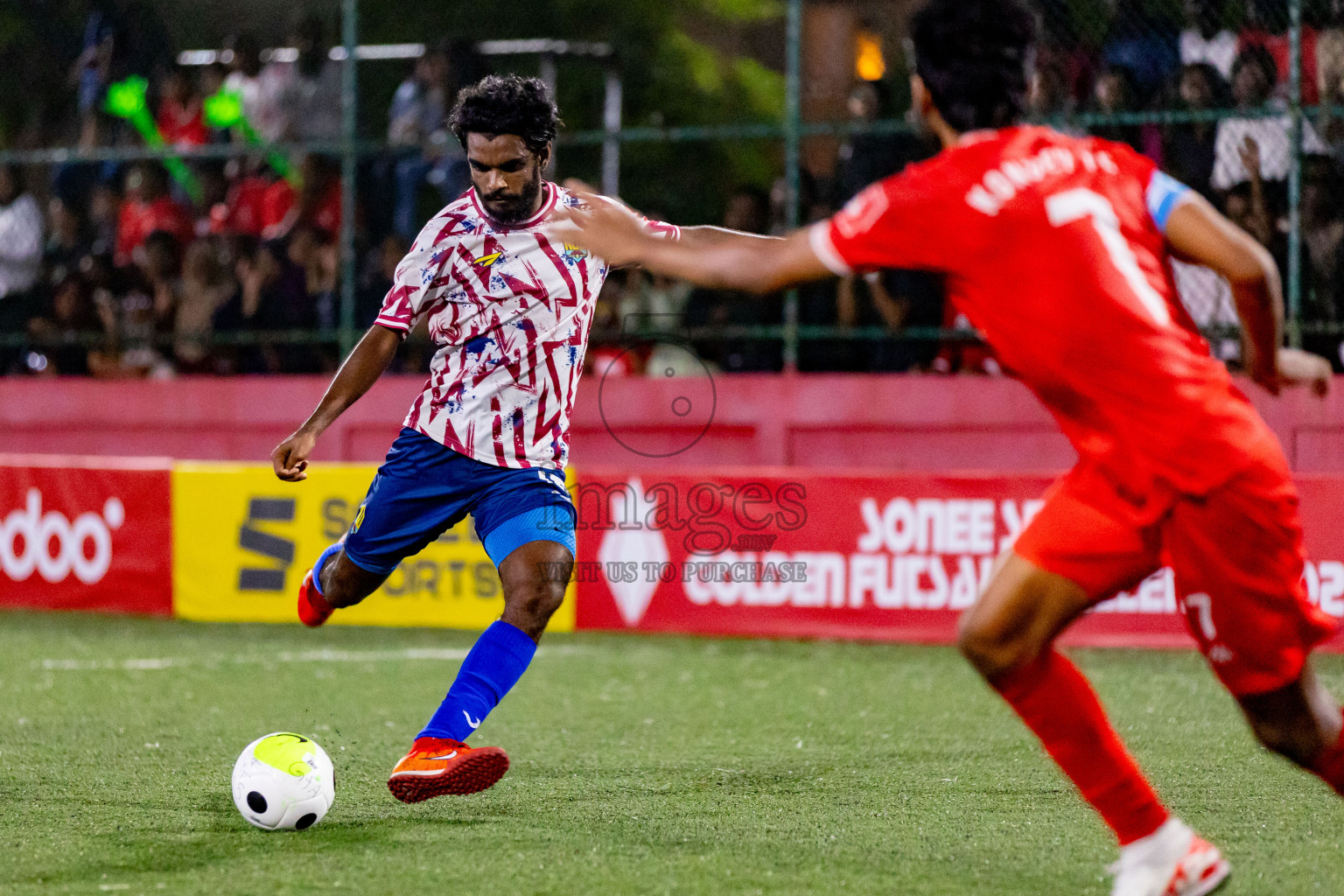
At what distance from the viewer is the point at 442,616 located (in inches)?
393

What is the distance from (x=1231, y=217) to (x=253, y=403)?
674cm

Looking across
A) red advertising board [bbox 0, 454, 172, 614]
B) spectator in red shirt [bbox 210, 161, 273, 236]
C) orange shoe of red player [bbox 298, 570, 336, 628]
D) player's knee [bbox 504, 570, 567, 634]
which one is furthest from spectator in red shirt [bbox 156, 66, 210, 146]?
player's knee [bbox 504, 570, 567, 634]

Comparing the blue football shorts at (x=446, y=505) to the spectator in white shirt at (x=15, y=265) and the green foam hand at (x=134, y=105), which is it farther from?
the green foam hand at (x=134, y=105)

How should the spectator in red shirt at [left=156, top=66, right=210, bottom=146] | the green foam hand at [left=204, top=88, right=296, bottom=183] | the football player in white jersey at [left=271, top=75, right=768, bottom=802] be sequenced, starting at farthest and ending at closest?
1. the spectator in red shirt at [left=156, top=66, right=210, bottom=146]
2. the green foam hand at [left=204, top=88, right=296, bottom=183]
3. the football player in white jersey at [left=271, top=75, right=768, bottom=802]

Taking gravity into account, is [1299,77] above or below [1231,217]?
above

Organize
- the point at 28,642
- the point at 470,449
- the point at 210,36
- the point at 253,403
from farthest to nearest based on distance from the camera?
the point at 210,36, the point at 253,403, the point at 28,642, the point at 470,449

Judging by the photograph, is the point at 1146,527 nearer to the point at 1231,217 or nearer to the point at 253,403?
the point at 1231,217

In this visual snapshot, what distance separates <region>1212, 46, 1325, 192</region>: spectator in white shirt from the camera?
977cm

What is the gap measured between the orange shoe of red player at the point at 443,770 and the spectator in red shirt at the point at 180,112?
9.71 metres

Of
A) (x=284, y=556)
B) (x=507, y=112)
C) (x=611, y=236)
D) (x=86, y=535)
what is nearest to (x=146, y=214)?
(x=86, y=535)

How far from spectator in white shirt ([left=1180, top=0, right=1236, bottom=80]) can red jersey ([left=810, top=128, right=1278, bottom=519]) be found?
22.7 feet

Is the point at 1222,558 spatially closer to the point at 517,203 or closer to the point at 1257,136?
the point at 517,203

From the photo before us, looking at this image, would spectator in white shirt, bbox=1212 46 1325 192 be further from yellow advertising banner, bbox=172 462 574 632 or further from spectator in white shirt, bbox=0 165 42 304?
spectator in white shirt, bbox=0 165 42 304

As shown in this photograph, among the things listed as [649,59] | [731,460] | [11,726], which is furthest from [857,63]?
[649,59]
